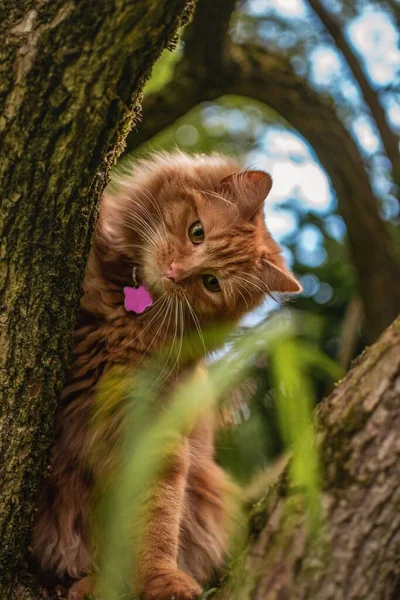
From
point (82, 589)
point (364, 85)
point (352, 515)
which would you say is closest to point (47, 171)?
point (352, 515)

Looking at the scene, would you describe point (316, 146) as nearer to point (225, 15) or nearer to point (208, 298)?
point (225, 15)

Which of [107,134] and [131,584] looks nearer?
[107,134]

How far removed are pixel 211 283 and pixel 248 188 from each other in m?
0.34

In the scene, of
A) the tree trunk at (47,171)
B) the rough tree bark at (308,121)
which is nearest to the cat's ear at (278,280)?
the tree trunk at (47,171)

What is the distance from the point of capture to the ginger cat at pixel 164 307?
7.16 ft

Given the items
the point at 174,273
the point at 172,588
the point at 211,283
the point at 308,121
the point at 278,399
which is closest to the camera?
the point at 278,399

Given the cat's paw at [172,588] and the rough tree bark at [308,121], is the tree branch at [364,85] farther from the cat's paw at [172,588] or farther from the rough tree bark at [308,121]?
the cat's paw at [172,588]

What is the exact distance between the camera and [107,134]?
5.15ft

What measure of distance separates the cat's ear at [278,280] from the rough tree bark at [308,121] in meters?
0.92

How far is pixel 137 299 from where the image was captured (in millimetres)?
2326

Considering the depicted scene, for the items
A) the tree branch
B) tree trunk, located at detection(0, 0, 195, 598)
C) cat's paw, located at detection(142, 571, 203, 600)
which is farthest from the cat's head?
the tree branch

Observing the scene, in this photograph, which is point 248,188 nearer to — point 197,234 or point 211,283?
point 197,234

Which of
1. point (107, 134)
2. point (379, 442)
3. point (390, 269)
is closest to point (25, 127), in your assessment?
point (107, 134)

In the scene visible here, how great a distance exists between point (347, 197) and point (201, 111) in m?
0.99
